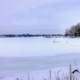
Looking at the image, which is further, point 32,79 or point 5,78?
point 5,78

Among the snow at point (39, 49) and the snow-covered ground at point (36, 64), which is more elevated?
the snow-covered ground at point (36, 64)

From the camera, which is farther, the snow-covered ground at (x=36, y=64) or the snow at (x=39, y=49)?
the snow at (x=39, y=49)

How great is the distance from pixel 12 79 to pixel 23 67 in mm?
1721

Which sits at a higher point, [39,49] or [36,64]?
[36,64]

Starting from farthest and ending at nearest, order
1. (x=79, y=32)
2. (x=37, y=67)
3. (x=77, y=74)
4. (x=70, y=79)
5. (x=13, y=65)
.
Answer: (x=79, y=32)
(x=13, y=65)
(x=37, y=67)
(x=77, y=74)
(x=70, y=79)

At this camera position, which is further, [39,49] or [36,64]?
[39,49]

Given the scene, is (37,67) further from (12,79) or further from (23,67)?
(12,79)

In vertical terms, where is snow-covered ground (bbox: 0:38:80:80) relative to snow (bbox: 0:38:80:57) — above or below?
above

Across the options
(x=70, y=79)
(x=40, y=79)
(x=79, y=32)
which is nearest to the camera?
(x=70, y=79)

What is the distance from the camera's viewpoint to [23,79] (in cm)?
418

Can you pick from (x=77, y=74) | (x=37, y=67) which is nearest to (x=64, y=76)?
(x=77, y=74)

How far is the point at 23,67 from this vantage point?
618cm

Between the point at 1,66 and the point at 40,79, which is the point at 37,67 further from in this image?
the point at 40,79

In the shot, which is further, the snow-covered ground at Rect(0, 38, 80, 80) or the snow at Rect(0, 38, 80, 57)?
the snow at Rect(0, 38, 80, 57)
